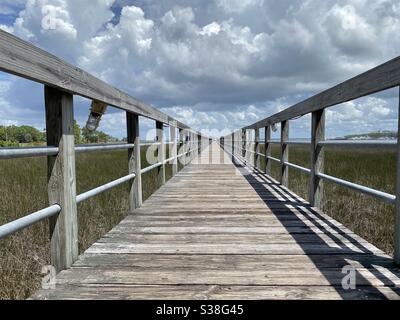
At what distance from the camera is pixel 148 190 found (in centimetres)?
629

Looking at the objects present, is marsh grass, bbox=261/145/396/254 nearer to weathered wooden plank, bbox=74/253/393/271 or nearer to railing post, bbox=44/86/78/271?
weathered wooden plank, bbox=74/253/393/271

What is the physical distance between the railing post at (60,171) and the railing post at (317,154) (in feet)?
8.13

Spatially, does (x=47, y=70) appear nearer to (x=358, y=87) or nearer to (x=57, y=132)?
(x=57, y=132)

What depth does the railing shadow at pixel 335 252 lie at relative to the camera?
1.75m

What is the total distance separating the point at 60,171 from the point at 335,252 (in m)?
1.81

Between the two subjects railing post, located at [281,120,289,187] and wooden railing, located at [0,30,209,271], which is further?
railing post, located at [281,120,289,187]

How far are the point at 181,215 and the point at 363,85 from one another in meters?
2.01

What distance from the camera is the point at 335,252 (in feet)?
7.46

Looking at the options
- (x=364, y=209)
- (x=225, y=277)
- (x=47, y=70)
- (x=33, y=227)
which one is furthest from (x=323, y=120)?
(x=33, y=227)

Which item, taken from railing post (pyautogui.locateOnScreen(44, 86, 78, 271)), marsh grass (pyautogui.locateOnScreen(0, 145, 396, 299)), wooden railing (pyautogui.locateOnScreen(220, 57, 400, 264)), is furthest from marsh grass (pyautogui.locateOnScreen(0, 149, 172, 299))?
wooden railing (pyautogui.locateOnScreen(220, 57, 400, 264))

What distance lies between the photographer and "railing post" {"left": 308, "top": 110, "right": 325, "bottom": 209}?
3531 mm
